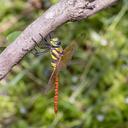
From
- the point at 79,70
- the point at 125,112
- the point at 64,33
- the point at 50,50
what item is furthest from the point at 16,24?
the point at 50,50

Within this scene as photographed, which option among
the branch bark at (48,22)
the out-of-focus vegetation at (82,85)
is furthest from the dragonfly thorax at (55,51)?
the out-of-focus vegetation at (82,85)

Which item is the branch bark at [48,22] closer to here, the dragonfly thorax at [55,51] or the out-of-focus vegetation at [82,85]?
the dragonfly thorax at [55,51]

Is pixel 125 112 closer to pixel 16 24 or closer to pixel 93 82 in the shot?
pixel 93 82

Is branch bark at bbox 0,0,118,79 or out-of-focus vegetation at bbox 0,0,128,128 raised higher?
branch bark at bbox 0,0,118,79

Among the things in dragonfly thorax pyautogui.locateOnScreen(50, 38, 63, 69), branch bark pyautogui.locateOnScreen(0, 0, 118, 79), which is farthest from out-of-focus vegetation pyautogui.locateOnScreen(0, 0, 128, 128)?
branch bark pyautogui.locateOnScreen(0, 0, 118, 79)

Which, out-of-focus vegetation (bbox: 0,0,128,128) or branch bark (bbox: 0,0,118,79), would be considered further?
out-of-focus vegetation (bbox: 0,0,128,128)

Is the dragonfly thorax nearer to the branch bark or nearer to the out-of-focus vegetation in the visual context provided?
the branch bark
